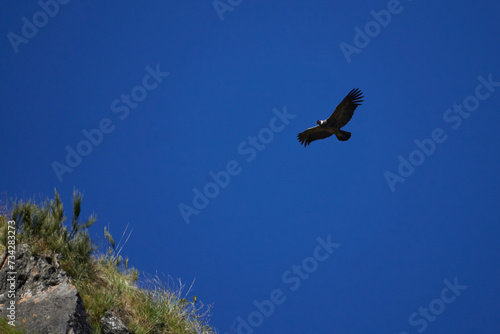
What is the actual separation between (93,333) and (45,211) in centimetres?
214

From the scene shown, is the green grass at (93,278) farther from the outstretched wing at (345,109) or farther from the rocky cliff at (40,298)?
the outstretched wing at (345,109)

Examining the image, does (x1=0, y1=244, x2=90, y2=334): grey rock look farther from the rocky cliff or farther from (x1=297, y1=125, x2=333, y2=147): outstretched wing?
(x1=297, y1=125, x2=333, y2=147): outstretched wing

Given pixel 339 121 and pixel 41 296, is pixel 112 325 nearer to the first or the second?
pixel 41 296

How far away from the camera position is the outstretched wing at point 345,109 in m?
16.1

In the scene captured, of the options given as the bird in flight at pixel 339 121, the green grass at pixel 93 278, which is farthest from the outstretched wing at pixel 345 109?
the green grass at pixel 93 278

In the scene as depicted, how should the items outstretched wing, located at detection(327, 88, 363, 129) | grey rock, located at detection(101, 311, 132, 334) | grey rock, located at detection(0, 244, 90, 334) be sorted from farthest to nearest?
outstretched wing, located at detection(327, 88, 363, 129), grey rock, located at detection(101, 311, 132, 334), grey rock, located at detection(0, 244, 90, 334)

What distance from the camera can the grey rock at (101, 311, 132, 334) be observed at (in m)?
5.87

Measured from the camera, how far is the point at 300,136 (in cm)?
1778

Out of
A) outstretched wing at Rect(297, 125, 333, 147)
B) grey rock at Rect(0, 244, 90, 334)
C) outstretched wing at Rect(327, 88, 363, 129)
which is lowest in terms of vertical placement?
grey rock at Rect(0, 244, 90, 334)

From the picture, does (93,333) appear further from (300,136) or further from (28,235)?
(300,136)

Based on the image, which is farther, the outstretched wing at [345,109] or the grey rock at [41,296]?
the outstretched wing at [345,109]

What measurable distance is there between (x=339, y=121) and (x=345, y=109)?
1.70 feet

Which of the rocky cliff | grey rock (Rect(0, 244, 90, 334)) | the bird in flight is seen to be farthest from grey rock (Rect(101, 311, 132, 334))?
the bird in flight

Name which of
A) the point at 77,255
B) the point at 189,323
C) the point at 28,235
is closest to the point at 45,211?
the point at 28,235
